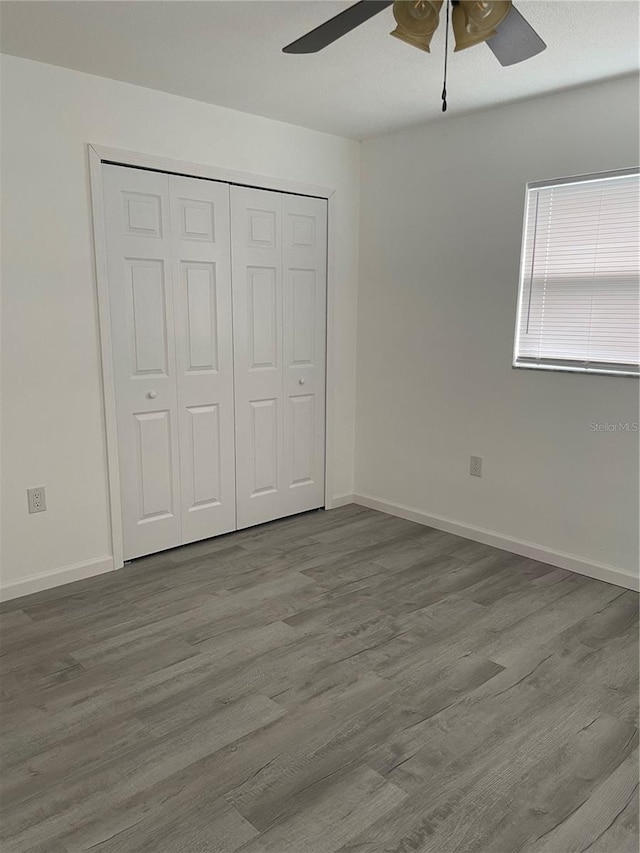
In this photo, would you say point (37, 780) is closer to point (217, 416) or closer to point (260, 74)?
point (217, 416)

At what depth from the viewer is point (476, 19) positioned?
170 centimetres

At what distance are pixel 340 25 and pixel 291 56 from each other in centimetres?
98

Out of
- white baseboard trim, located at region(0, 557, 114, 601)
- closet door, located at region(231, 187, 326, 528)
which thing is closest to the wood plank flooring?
white baseboard trim, located at region(0, 557, 114, 601)

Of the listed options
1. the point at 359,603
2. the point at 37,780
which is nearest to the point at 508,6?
the point at 359,603

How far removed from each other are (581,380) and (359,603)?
1569 millimetres

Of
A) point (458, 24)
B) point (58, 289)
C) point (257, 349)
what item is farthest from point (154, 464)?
point (458, 24)

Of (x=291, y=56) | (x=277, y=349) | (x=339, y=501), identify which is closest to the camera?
(x=291, y=56)

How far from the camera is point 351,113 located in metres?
3.40

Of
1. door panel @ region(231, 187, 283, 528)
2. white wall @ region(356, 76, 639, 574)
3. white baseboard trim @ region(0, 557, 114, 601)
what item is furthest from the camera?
door panel @ region(231, 187, 283, 528)

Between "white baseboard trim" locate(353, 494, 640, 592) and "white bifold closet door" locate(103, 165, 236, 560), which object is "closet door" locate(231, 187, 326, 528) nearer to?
"white bifold closet door" locate(103, 165, 236, 560)

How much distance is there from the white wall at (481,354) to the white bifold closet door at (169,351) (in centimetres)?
109

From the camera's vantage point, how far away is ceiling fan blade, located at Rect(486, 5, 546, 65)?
1.71 metres

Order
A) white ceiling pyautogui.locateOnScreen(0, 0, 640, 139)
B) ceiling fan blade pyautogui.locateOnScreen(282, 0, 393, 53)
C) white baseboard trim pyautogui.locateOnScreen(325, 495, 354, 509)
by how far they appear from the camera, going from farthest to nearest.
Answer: white baseboard trim pyautogui.locateOnScreen(325, 495, 354, 509) → white ceiling pyautogui.locateOnScreen(0, 0, 640, 139) → ceiling fan blade pyautogui.locateOnScreen(282, 0, 393, 53)

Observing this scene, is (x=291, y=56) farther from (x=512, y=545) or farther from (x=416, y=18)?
(x=512, y=545)
